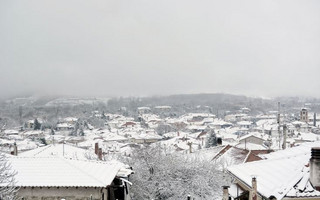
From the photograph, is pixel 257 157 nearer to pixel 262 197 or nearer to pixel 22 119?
pixel 262 197

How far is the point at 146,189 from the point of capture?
2486 cm

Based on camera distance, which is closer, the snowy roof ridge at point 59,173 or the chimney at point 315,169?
the chimney at point 315,169

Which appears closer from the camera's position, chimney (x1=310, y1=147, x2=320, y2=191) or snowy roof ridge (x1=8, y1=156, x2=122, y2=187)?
chimney (x1=310, y1=147, x2=320, y2=191)

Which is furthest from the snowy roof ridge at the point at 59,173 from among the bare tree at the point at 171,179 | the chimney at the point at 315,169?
the chimney at the point at 315,169

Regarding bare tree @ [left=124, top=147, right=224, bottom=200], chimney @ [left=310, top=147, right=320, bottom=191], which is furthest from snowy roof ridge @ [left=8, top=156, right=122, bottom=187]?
chimney @ [left=310, top=147, right=320, bottom=191]

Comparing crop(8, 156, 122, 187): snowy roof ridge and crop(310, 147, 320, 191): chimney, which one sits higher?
crop(310, 147, 320, 191): chimney

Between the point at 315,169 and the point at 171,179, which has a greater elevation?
the point at 315,169

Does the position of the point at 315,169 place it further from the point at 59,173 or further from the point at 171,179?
the point at 171,179

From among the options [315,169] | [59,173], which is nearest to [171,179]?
[59,173]

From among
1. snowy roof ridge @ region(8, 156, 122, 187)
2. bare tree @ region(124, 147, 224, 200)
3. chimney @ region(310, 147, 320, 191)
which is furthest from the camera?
bare tree @ region(124, 147, 224, 200)

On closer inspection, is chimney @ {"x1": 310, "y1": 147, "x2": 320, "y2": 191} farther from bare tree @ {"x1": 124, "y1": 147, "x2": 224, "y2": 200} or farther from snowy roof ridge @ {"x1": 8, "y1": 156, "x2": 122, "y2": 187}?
bare tree @ {"x1": 124, "y1": 147, "x2": 224, "y2": 200}

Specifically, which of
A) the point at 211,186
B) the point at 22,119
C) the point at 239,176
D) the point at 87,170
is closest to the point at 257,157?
the point at 211,186

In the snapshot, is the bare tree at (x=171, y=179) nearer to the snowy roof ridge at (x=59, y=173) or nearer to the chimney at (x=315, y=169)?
the snowy roof ridge at (x=59, y=173)

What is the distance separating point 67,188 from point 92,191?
1060 millimetres
